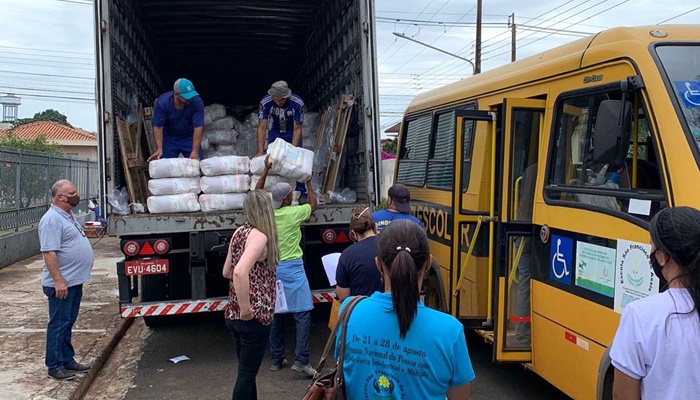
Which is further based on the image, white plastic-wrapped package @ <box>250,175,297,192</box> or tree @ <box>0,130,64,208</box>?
tree @ <box>0,130,64,208</box>

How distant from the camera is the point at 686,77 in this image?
3824 mm

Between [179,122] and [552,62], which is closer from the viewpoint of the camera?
[552,62]

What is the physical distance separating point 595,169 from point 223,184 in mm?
3546

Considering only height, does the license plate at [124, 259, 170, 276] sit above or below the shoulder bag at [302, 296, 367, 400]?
below

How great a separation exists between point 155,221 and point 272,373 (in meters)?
1.78

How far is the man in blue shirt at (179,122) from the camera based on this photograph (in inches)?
281

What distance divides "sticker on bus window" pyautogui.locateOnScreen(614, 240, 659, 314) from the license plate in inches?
157

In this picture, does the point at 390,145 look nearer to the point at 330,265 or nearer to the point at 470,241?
the point at 470,241

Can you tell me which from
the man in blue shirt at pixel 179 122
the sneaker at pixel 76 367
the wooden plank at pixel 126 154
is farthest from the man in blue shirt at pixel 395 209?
the sneaker at pixel 76 367

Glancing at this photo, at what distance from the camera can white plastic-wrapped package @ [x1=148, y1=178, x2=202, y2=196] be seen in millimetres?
6359

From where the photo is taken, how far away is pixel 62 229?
5.61 meters

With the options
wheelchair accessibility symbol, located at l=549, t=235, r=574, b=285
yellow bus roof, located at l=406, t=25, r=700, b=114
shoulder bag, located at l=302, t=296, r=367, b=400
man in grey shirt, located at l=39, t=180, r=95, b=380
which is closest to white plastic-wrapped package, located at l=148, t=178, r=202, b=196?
man in grey shirt, located at l=39, t=180, r=95, b=380

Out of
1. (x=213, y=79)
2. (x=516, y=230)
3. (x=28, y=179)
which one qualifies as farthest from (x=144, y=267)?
(x=28, y=179)

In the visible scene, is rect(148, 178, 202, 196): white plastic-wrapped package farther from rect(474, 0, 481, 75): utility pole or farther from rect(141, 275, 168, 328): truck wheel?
rect(474, 0, 481, 75): utility pole
